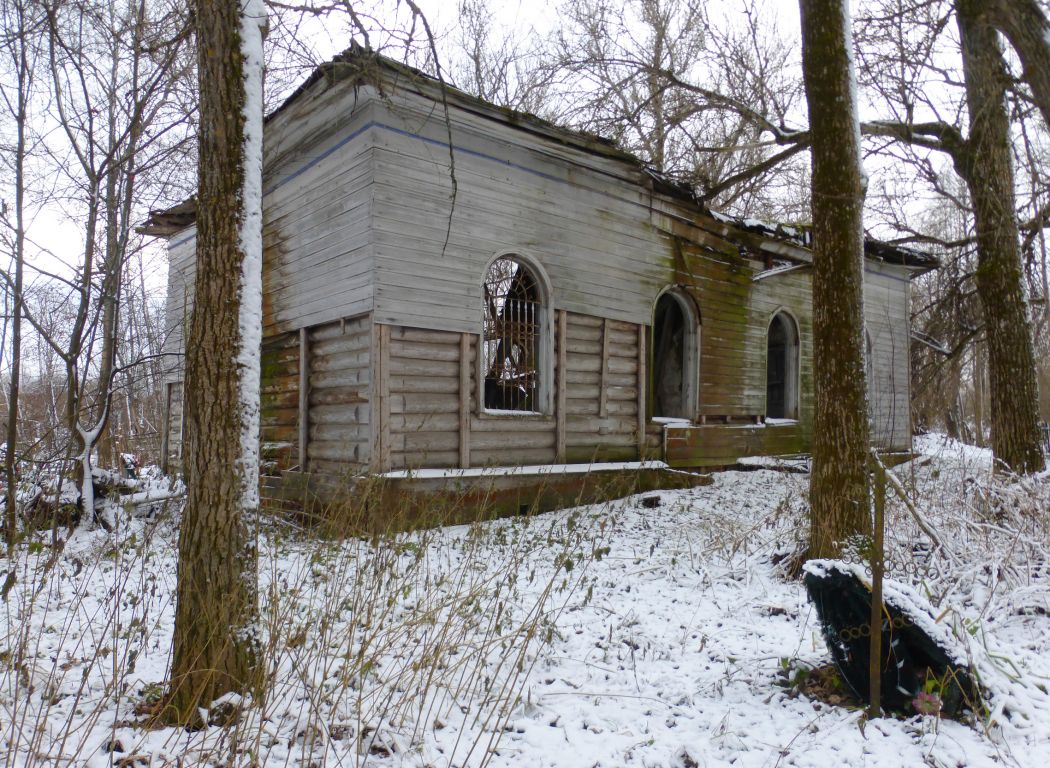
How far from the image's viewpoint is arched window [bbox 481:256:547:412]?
901 cm

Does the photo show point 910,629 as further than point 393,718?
Yes

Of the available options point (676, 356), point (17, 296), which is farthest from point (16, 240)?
point (676, 356)

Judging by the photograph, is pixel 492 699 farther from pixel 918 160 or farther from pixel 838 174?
pixel 918 160

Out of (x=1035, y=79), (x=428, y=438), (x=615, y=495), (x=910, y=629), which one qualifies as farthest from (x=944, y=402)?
(x=910, y=629)

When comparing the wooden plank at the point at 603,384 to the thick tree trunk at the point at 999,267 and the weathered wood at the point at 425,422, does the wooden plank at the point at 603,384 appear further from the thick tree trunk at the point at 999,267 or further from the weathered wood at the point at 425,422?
the thick tree trunk at the point at 999,267

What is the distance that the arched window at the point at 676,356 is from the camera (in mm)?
11078

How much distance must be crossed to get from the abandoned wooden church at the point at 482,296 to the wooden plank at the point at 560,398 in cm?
2

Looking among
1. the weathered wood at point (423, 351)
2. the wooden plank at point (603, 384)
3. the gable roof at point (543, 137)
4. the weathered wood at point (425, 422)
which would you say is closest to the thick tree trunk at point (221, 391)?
the gable roof at point (543, 137)

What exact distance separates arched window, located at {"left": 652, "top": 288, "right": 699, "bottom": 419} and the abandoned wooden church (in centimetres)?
4

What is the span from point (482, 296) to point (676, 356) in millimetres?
5223

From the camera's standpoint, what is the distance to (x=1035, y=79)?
5547 millimetres

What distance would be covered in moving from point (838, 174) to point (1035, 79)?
190 centimetres

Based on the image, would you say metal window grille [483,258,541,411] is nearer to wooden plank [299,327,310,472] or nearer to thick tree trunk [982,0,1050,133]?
wooden plank [299,327,310,472]

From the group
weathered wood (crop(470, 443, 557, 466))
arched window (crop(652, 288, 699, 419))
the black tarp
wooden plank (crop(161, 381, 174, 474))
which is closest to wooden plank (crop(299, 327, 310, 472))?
weathered wood (crop(470, 443, 557, 466))
